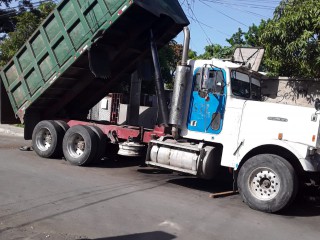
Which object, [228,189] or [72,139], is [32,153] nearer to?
[72,139]

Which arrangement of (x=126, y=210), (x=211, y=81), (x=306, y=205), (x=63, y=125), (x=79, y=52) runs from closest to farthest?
(x=126, y=210) → (x=306, y=205) → (x=211, y=81) → (x=79, y=52) → (x=63, y=125)

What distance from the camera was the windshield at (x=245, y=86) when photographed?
7.60 metres

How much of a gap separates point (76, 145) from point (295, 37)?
18.5 ft

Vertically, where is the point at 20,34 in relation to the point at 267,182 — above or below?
above

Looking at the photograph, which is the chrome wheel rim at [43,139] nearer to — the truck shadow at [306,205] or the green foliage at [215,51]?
the truck shadow at [306,205]

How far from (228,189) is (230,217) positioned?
6.71 ft

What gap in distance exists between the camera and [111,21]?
8.27 meters

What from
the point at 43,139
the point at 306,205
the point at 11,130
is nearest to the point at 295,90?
the point at 306,205

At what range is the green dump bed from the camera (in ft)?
28.3

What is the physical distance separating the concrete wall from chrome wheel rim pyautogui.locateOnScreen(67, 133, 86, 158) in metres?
4.61

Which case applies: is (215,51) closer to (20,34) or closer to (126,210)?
(20,34)

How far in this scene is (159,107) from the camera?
8.69 metres

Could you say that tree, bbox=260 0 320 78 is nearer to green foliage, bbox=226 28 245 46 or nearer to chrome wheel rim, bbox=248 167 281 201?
chrome wheel rim, bbox=248 167 281 201

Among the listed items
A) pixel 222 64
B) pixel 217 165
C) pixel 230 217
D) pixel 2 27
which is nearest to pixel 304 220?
pixel 230 217
